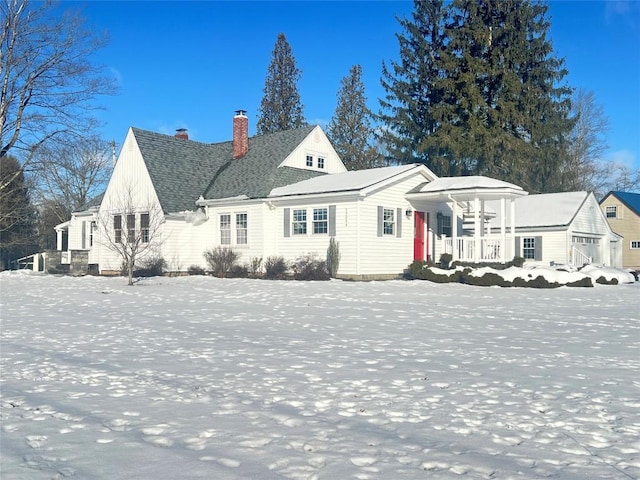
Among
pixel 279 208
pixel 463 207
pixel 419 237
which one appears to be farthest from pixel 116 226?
pixel 463 207

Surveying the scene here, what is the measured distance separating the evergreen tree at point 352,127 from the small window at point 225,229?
72.3 feet

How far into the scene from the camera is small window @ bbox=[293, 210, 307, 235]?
74.1 ft

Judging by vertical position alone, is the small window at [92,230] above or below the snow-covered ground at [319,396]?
above

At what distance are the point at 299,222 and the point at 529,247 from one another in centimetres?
1405

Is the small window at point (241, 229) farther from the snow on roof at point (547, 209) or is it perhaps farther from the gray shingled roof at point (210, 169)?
the snow on roof at point (547, 209)

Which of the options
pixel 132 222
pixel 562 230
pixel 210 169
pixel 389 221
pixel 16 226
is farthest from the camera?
pixel 16 226

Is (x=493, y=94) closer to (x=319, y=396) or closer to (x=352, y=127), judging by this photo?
(x=352, y=127)

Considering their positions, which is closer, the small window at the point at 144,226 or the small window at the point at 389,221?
the small window at the point at 389,221

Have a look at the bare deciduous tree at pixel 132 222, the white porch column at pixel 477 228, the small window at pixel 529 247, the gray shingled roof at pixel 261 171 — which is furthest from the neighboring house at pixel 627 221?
the bare deciduous tree at pixel 132 222

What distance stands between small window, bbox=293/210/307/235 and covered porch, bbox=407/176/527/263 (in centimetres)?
402

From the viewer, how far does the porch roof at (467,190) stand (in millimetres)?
20984

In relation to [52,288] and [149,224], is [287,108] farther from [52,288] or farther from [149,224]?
[52,288]

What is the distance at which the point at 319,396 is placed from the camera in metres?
5.34

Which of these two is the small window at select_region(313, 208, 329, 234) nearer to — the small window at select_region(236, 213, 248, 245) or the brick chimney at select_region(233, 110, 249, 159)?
the small window at select_region(236, 213, 248, 245)
